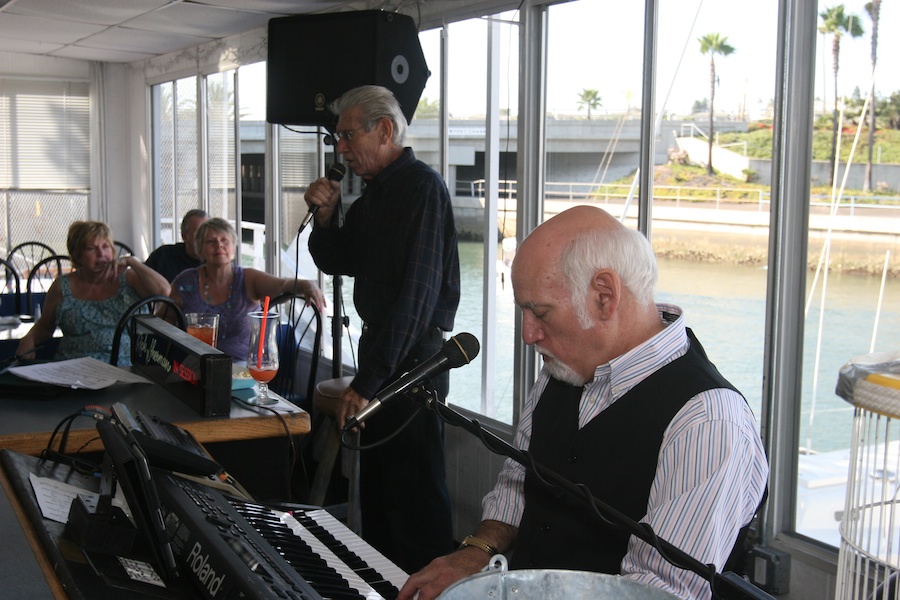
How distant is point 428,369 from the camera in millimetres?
1209

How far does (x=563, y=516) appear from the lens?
62.2 inches

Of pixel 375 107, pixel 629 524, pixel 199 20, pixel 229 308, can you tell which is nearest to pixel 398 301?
pixel 375 107

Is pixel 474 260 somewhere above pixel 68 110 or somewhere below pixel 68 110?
below

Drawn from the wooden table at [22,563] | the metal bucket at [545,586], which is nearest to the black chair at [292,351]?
the wooden table at [22,563]

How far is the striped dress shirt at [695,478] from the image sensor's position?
135 centimetres

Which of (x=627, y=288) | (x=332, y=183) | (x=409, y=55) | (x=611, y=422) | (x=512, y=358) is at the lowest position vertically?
(x=512, y=358)

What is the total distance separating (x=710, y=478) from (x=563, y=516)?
32 cm

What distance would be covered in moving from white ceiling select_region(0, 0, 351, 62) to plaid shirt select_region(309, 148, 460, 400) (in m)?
1.88

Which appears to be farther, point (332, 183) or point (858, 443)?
point (332, 183)

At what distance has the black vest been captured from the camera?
1458 mm

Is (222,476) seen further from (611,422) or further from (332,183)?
(332,183)

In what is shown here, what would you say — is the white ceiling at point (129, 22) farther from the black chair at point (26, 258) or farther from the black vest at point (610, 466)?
the black vest at point (610, 466)

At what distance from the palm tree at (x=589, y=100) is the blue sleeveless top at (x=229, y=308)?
181cm

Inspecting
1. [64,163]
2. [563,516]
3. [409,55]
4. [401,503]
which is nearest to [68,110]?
[64,163]
